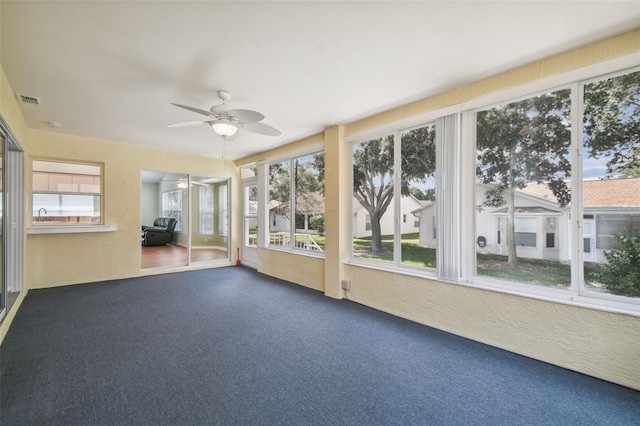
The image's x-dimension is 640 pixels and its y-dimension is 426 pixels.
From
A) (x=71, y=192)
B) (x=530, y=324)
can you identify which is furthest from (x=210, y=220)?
(x=530, y=324)

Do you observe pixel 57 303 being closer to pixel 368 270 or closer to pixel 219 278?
pixel 219 278

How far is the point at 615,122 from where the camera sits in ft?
7.13

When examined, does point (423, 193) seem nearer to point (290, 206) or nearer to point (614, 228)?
point (614, 228)

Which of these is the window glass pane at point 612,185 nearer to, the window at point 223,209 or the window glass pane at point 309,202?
the window glass pane at point 309,202

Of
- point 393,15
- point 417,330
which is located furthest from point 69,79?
point 417,330

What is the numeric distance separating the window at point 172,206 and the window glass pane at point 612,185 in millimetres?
8168

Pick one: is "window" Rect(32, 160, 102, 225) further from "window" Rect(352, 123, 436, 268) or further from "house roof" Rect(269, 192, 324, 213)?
"window" Rect(352, 123, 436, 268)

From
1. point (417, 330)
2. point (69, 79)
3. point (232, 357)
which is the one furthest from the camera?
point (417, 330)

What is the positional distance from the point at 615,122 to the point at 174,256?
8050 millimetres

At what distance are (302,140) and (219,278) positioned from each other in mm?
3044

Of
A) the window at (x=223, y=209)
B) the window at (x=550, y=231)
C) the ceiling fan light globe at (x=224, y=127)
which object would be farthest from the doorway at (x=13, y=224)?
the window at (x=550, y=231)

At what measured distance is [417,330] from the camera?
2.98 m

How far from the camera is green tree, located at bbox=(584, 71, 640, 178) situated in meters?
2.09

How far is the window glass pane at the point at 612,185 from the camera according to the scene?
2.10m
